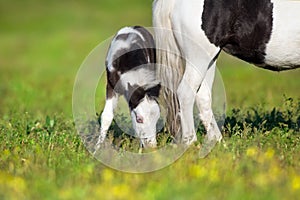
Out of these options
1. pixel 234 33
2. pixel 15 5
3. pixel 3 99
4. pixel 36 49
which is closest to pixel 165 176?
pixel 234 33

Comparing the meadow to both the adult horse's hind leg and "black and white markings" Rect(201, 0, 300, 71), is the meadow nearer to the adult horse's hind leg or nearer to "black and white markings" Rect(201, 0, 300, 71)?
the adult horse's hind leg

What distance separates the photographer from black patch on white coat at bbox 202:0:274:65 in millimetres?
7141

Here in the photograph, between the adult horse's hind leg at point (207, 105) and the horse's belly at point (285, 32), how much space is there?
0.82 m

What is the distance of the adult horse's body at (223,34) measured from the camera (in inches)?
281

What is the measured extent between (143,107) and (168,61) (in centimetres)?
75

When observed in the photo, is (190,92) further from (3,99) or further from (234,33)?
(3,99)

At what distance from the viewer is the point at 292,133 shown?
7.88 m

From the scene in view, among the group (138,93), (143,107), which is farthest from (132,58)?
(143,107)

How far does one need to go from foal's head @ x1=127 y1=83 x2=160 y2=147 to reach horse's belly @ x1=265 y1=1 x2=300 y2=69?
60.3 inches

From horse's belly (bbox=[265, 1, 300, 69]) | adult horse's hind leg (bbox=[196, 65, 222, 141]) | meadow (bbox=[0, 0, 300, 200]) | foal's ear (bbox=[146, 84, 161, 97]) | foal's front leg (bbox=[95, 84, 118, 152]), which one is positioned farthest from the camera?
foal's front leg (bbox=[95, 84, 118, 152])

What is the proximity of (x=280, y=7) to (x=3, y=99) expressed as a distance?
8734mm

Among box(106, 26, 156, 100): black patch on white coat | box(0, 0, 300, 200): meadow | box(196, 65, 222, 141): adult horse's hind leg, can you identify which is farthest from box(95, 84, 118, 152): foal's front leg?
box(196, 65, 222, 141): adult horse's hind leg

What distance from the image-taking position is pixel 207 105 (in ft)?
25.8

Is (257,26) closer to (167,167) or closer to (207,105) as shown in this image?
(207,105)
